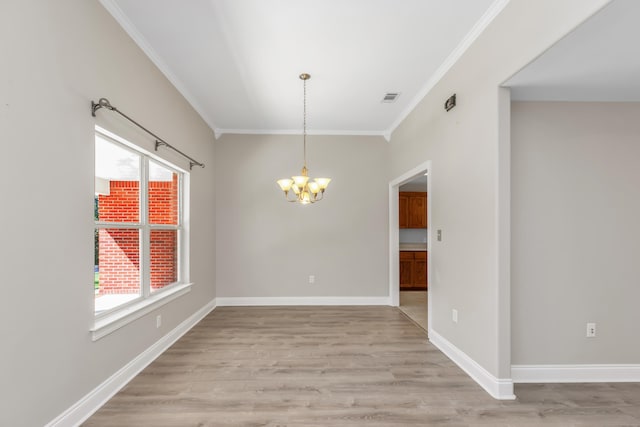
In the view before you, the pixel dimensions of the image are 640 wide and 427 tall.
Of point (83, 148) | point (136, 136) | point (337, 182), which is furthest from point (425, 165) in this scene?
point (83, 148)

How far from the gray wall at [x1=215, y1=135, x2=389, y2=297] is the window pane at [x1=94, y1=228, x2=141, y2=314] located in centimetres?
239

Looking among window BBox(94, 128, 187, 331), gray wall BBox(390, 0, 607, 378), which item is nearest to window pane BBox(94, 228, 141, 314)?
window BBox(94, 128, 187, 331)

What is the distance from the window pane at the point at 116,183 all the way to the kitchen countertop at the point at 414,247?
215 inches

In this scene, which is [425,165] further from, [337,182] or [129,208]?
[129,208]

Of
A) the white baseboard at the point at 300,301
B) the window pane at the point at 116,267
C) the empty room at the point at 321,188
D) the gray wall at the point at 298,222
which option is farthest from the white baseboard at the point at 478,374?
the window pane at the point at 116,267

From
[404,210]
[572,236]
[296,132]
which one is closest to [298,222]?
[296,132]

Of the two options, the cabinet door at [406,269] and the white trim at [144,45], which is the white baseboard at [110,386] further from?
the cabinet door at [406,269]

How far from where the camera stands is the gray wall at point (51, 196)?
1.62 m

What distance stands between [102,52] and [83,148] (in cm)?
78

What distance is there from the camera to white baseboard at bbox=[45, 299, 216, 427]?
201cm

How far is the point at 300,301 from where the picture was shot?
5.40 metres

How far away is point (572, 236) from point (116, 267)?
3877 millimetres

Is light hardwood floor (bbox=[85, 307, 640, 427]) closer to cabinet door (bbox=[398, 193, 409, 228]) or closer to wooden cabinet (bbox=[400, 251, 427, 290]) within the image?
wooden cabinet (bbox=[400, 251, 427, 290])

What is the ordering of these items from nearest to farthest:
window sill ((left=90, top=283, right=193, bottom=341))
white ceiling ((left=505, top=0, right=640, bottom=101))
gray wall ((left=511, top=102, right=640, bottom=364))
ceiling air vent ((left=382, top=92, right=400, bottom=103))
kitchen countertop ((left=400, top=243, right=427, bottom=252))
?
white ceiling ((left=505, top=0, right=640, bottom=101)) → window sill ((left=90, top=283, right=193, bottom=341)) → gray wall ((left=511, top=102, right=640, bottom=364)) → ceiling air vent ((left=382, top=92, right=400, bottom=103)) → kitchen countertop ((left=400, top=243, right=427, bottom=252))
